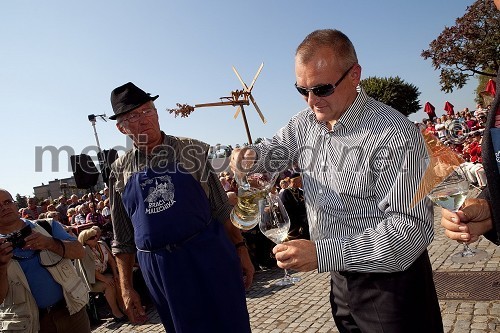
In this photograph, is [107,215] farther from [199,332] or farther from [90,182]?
[199,332]

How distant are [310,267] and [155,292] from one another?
5.94 feet

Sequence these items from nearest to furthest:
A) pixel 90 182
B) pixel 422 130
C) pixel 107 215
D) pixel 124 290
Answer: pixel 422 130
pixel 124 290
pixel 90 182
pixel 107 215

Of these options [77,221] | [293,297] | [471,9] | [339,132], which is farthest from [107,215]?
[471,9]

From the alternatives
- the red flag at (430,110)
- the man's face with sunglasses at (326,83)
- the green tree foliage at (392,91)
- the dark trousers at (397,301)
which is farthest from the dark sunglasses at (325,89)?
the green tree foliage at (392,91)

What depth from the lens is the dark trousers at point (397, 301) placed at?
1989 mm

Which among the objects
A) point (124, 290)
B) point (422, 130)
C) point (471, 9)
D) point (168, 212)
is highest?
point (471, 9)

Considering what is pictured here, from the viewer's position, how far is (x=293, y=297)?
6336mm

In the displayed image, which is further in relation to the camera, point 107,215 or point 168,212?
point 107,215

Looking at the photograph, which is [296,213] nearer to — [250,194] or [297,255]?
[250,194]

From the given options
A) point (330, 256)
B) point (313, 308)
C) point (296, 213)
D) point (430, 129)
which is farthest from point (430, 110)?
point (330, 256)

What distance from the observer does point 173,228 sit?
300cm

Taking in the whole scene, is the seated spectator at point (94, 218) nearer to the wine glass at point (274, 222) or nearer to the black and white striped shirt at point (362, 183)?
the black and white striped shirt at point (362, 183)

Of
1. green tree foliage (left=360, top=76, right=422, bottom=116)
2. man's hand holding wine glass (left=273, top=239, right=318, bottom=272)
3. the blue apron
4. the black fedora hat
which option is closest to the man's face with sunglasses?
man's hand holding wine glass (left=273, top=239, right=318, bottom=272)

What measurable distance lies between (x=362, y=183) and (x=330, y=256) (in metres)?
0.46
